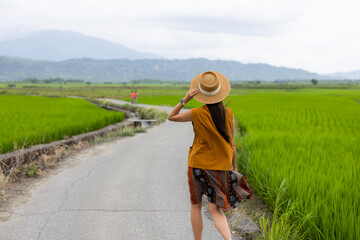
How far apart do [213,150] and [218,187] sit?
36 centimetres

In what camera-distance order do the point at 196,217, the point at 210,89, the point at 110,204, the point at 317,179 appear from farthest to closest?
the point at 110,204, the point at 317,179, the point at 196,217, the point at 210,89

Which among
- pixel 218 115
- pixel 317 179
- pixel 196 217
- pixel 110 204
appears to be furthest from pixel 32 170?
pixel 317 179

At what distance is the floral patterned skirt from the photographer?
2.91 meters

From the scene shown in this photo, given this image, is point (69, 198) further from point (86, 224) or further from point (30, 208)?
point (86, 224)

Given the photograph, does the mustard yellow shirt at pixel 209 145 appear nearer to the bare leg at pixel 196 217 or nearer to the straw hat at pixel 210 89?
the straw hat at pixel 210 89

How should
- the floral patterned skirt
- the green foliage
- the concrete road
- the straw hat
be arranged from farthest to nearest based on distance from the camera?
the green foliage < the concrete road < the floral patterned skirt < the straw hat

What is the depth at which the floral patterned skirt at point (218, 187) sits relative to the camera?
2912 mm

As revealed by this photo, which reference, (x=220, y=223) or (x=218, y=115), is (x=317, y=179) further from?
(x=218, y=115)

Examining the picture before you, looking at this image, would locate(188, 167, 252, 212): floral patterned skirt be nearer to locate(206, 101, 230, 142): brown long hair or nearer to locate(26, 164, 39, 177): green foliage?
locate(206, 101, 230, 142): brown long hair

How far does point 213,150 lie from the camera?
2893mm

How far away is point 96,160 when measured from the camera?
768cm

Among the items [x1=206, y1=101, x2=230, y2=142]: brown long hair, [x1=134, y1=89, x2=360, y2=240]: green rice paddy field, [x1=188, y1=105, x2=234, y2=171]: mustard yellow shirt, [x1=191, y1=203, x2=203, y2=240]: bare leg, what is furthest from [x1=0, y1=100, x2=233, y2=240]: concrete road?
[x1=206, y1=101, x2=230, y2=142]: brown long hair

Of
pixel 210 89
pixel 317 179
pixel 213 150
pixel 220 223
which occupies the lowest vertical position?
pixel 220 223

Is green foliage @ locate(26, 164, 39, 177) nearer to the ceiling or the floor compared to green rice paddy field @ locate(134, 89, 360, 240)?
nearer to the floor
